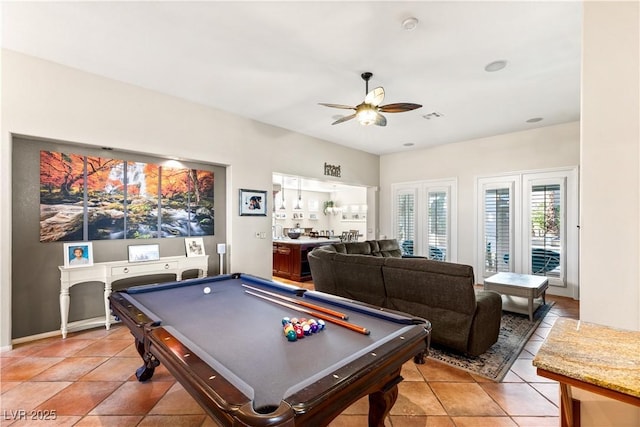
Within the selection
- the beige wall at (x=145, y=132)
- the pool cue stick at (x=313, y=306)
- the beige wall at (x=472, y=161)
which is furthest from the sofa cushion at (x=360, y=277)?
the beige wall at (x=472, y=161)

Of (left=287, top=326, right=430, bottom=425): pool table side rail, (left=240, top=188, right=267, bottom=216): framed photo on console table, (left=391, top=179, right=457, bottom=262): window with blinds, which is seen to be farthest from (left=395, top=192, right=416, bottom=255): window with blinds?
(left=287, top=326, right=430, bottom=425): pool table side rail

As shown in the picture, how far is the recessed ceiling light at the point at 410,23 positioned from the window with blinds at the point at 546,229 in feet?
14.6

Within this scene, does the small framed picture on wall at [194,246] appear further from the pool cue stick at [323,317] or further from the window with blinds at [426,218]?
the window with blinds at [426,218]

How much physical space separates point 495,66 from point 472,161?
10.7 ft

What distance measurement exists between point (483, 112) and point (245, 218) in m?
4.17

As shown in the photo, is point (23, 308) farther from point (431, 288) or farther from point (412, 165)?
point (412, 165)

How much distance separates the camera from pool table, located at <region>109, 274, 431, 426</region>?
3.17 ft

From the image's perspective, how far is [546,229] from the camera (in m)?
5.23

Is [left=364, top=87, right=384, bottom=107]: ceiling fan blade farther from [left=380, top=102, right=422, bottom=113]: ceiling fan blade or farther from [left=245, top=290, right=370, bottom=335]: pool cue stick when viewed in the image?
[left=245, top=290, right=370, bottom=335]: pool cue stick

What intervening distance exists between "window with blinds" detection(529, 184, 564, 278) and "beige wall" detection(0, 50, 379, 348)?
414cm

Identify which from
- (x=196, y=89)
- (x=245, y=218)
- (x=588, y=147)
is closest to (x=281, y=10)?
(x=196, y=89)

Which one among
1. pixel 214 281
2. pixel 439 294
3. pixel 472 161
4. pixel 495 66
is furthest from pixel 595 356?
pixel 472 161

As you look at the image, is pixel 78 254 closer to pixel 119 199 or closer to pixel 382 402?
pixel 119 199
